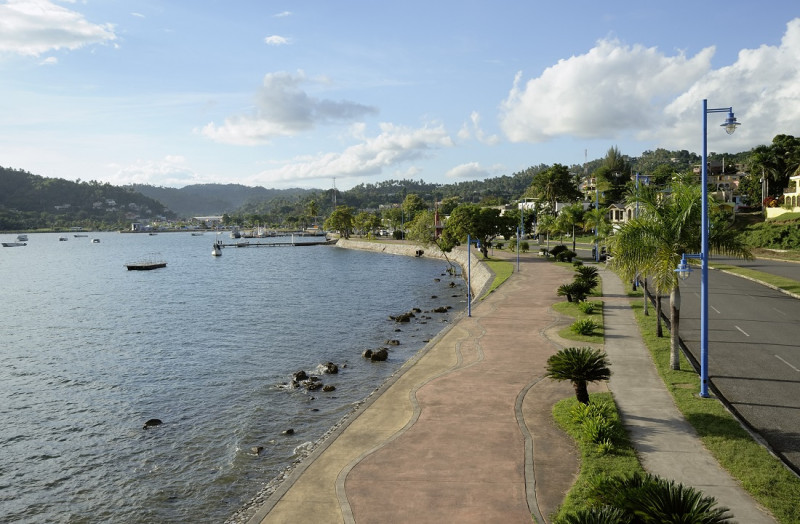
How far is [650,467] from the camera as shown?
14.9m

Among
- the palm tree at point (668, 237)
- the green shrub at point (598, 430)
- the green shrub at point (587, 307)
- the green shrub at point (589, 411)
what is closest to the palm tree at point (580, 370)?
the green shrub at point (589, 411)

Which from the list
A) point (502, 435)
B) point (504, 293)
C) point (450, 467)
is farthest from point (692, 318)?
point (450, 467)

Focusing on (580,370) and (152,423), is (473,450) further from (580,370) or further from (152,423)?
(152,423)

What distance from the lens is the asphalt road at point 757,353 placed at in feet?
59.8

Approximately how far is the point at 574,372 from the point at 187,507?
13.5m

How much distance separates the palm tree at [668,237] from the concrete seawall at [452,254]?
1148 inches

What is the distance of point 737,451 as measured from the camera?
15.5m

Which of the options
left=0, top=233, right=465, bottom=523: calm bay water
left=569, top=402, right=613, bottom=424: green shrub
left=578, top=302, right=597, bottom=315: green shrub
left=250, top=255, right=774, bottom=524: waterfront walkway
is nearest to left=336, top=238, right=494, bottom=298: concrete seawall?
left=0, top=233, right=465, bottom=523: calm bay water

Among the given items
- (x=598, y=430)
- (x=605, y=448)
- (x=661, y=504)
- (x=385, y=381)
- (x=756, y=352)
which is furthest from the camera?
(x=385, y=381)

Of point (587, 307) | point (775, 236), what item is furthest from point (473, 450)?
point (775, 236)

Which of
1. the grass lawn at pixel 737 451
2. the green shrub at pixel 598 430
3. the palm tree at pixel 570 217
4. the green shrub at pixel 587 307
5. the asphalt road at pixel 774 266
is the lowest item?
the grass lawn at pixel 737 451

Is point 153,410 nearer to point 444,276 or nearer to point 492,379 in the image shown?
point 492,379

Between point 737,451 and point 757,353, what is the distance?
13.5m

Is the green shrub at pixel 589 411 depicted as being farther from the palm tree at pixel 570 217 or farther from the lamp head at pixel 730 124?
the palm tree at pixel 570 217
